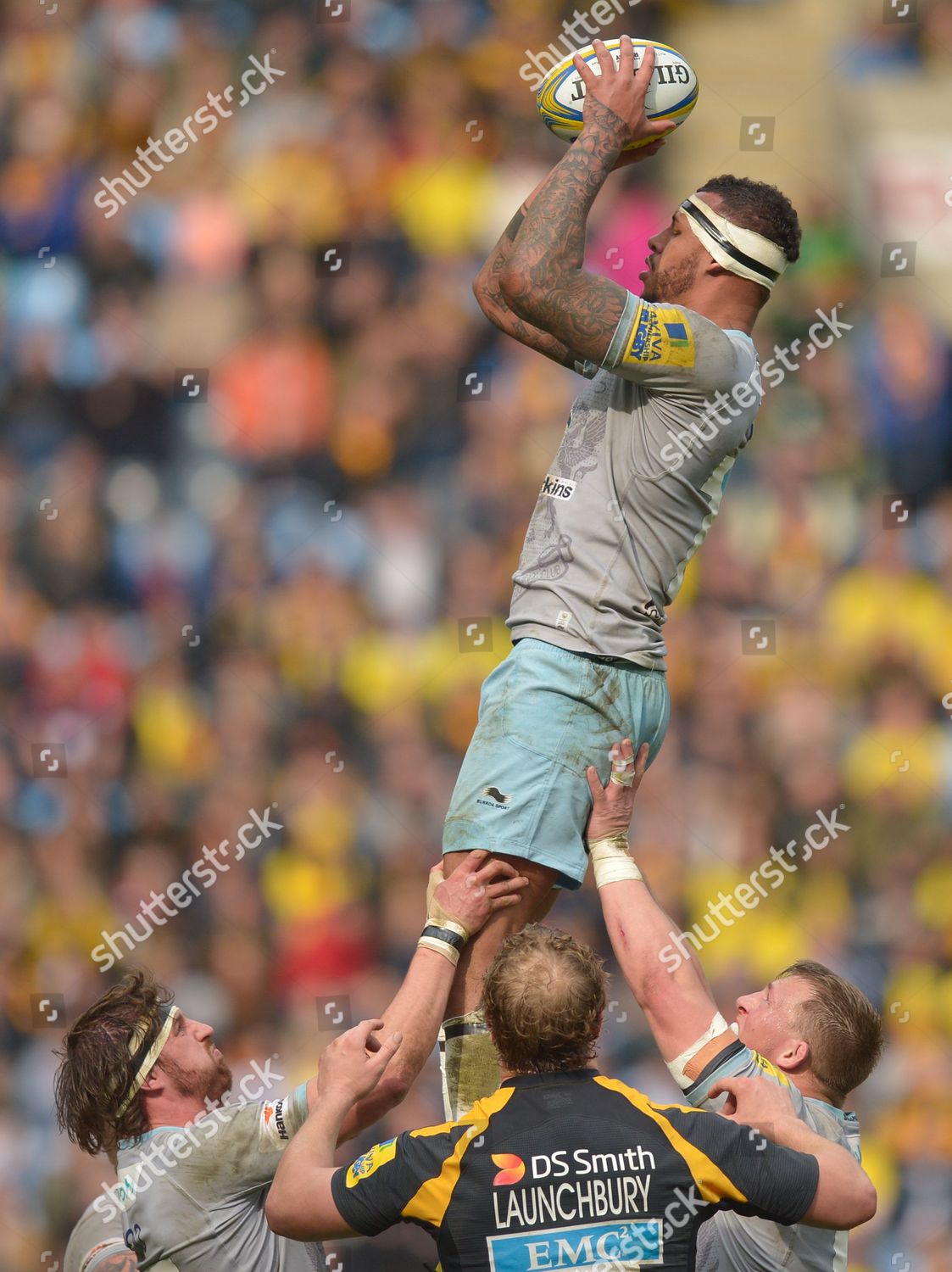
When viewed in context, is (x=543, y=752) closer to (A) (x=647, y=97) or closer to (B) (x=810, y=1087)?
(B) (x=810, y=1087)

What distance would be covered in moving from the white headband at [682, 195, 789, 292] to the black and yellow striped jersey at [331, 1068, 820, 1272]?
77.4 inches

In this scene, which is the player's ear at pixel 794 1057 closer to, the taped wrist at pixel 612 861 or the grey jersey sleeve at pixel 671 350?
the taped wrist at pixel 612 861

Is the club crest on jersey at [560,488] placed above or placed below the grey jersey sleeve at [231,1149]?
above

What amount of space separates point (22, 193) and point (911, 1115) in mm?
6245

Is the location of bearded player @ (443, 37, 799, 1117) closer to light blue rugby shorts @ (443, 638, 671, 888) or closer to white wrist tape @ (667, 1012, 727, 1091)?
light blue rugby shorts @ (443, 638, 671, 888)

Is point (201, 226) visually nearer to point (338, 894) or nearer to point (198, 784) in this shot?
point (198, 784)

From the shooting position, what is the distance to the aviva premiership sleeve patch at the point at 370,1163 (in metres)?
2.91

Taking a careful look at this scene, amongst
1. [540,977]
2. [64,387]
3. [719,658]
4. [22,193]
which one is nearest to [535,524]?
[540,977]

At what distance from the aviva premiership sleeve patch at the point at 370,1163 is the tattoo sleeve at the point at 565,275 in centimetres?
176

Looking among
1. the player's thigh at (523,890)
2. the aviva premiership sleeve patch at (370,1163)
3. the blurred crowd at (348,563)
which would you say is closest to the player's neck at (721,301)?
the player's thigh at (523,890)

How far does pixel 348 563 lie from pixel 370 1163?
15.7 feet

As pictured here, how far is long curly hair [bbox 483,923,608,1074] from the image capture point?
9.48 ft

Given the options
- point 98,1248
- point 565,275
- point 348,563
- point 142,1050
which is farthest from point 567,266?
point 348,563

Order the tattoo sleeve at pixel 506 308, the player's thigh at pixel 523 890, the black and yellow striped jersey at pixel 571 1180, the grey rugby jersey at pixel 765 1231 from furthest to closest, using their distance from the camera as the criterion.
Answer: the tattoo sleeve at pixel 506 308 → the player's thigh at pixel 523 890 → the grey rugby jersey at pixel 765 1231 → the black and yellow striped jersey at pixel 571 1180
